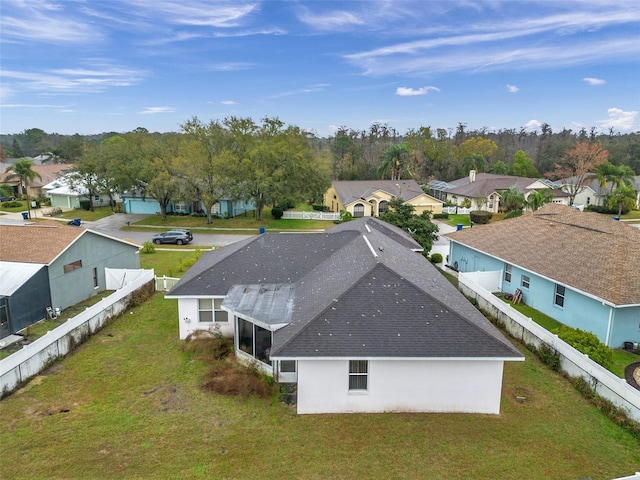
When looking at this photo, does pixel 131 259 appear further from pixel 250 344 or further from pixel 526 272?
pixel 526 272

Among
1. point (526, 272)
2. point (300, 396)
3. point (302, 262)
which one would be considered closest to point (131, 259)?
point (302, 262)

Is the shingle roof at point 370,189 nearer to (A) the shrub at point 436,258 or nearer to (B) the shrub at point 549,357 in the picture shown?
(A) the shrub at point 436,258

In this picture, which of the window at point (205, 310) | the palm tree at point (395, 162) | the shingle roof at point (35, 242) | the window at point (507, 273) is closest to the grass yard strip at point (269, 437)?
the window at point (205, 310)

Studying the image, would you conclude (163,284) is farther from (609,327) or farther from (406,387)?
(609,327)

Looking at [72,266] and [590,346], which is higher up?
[72,266]

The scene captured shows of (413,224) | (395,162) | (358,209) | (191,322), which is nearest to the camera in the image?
(191,322)

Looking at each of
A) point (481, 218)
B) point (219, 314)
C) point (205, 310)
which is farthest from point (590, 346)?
point (481, 218)
